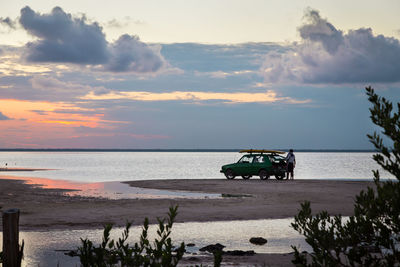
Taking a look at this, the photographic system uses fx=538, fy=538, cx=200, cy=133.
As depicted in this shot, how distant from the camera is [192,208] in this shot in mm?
21734

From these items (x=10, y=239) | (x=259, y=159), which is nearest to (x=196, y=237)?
(x=10, y=239)

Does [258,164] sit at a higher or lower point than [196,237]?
higher

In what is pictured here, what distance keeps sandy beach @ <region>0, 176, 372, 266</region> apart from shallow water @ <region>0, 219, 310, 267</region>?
1.08 m

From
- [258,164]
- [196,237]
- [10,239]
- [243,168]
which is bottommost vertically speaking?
[196,237]

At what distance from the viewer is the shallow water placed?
12.6m

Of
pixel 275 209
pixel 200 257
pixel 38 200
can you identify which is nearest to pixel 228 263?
pixel 200 257

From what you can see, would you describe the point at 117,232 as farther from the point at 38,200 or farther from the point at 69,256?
the point at 38,200

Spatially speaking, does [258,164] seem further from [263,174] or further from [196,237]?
[196,237]

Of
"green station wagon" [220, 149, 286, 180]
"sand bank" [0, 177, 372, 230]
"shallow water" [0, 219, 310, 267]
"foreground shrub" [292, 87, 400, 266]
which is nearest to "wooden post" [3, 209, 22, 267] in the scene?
"shallow water" [0, 219, 310, 267]

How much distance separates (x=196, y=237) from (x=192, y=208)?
6.70m

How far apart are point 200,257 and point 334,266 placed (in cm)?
590

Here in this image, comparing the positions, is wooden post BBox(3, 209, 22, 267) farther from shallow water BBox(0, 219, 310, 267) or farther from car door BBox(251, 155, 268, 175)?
car door BBox(251, 155, 268, 175)

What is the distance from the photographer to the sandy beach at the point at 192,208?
1731cm

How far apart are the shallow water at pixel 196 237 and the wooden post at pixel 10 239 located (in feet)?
11.8
